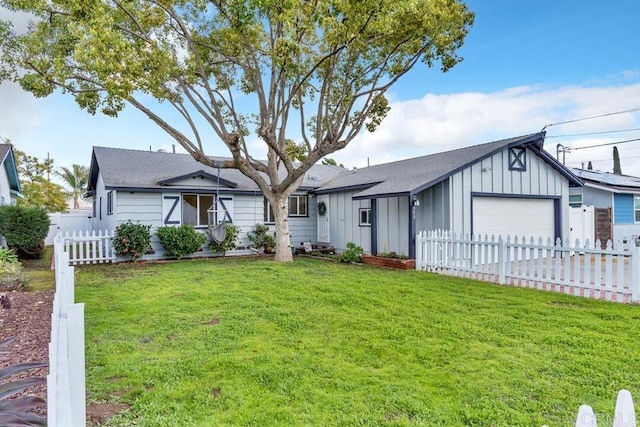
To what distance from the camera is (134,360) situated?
3840 mm

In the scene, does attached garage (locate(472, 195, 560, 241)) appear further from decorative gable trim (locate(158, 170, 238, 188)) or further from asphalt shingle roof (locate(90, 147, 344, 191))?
decorative gable trim (locate(158, 170, 238, 188))

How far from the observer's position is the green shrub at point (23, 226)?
11883 millimetres

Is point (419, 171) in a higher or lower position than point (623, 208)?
higher

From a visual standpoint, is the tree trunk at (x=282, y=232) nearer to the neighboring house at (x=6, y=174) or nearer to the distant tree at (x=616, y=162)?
the neighboring house at (x=6, y=174)

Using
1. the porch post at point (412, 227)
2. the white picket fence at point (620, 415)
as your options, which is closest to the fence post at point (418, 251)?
the porch post at point (412, 227)

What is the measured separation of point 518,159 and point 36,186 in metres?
27.2

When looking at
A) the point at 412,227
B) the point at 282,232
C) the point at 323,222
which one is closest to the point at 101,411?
the point at 412,227

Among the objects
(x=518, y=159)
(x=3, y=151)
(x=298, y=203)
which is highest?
(x=3, y=151)

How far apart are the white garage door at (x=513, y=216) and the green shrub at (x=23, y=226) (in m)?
13.5

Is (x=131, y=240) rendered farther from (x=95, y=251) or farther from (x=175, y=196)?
(x=175, y=196)

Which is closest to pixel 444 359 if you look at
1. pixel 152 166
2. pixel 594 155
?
pixel 152 166

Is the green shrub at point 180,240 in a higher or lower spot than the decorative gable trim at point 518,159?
lower

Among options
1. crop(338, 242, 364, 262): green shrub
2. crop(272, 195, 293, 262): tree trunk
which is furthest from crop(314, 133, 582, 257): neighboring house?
crop(272, 195, 293, 262): tree trunk

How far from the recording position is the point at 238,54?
452 inches
